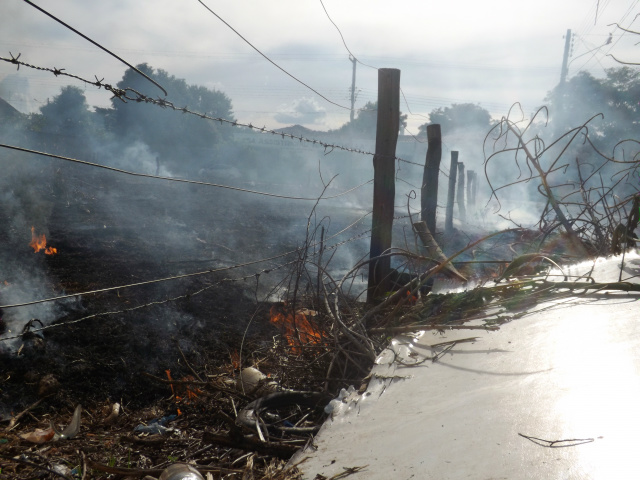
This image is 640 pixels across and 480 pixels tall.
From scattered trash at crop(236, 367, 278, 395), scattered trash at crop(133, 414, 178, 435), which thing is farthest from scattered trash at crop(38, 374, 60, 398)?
scattered trash at crop(236, 367, 278, 395)

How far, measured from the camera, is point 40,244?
7859mm

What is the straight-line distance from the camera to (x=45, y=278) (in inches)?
257

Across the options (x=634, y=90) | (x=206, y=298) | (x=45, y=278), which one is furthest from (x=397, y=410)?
(x=634, y=90)

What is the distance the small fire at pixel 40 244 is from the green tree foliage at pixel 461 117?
47.4m

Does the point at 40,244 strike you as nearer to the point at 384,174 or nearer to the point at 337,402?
the point at 384,174

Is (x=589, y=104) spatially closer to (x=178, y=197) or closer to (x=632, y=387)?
(x=178, y=197)

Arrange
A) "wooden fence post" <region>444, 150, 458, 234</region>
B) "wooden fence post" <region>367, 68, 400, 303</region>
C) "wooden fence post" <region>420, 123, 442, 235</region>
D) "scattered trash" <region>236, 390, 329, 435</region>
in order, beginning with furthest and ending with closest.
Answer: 1. "wooden fence post" <region>444, 150, 458, 234</region>
2. "wooden fence post" <region>420, 123, 442, 235</region>
3. "wooden fence post" <region>367, 68, 400, 303</region>
4. "scattered trash" <region>236, 390, 329, 435</region>

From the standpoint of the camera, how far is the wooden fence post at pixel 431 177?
6480 millimetres

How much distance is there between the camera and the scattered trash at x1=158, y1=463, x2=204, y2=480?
221 centimetres

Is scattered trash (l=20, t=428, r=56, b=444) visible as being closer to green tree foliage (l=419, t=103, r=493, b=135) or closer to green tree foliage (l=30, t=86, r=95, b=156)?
green tree foliage (l=30, t=86, r=95, b=156)

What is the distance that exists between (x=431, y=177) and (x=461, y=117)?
49.9 metres

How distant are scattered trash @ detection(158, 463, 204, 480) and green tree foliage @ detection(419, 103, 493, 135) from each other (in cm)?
5202

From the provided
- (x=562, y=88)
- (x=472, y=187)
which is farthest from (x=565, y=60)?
(x=472, y=187)

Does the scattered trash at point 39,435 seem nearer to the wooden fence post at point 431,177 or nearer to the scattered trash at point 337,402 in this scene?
the scattered trash at point 337,402
